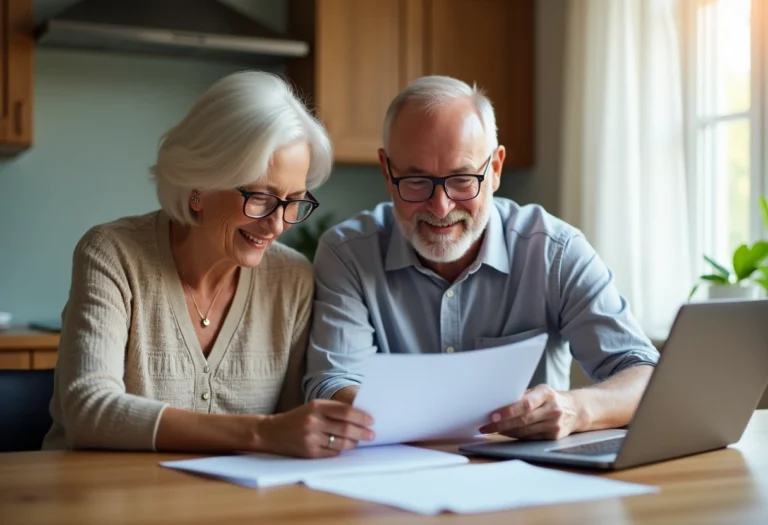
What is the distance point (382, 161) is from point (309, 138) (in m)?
0.21

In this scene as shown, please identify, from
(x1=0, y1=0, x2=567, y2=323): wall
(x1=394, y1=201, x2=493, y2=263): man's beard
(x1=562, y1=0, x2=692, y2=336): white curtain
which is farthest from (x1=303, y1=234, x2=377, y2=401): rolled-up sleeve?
(x1=0, y1=0, x2=567, y2=323): wall

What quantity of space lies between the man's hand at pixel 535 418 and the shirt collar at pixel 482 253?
492mm

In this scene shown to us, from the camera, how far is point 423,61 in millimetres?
3963

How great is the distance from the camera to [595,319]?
6.27ft

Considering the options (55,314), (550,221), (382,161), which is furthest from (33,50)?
(550,221)

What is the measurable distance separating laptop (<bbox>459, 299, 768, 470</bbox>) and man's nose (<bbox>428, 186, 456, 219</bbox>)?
548mm

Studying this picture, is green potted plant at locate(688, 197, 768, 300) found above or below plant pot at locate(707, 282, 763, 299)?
above

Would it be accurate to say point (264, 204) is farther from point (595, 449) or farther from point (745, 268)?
point (745, 268)

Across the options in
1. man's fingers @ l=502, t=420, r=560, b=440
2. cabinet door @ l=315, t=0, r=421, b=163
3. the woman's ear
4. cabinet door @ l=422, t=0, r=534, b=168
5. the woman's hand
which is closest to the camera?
the woman's hand

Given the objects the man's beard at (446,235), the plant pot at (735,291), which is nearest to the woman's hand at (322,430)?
the man's beard at (446,235)

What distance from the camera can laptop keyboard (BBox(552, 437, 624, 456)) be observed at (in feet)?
4.59

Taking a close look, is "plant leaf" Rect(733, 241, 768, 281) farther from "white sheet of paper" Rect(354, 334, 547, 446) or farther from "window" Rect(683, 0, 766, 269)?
"white sheet of paper" Rect(354, 334, 547, 446)

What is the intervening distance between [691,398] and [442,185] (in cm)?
70

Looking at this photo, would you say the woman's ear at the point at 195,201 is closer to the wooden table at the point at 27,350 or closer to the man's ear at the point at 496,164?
the man's ear at the point at 496,164
